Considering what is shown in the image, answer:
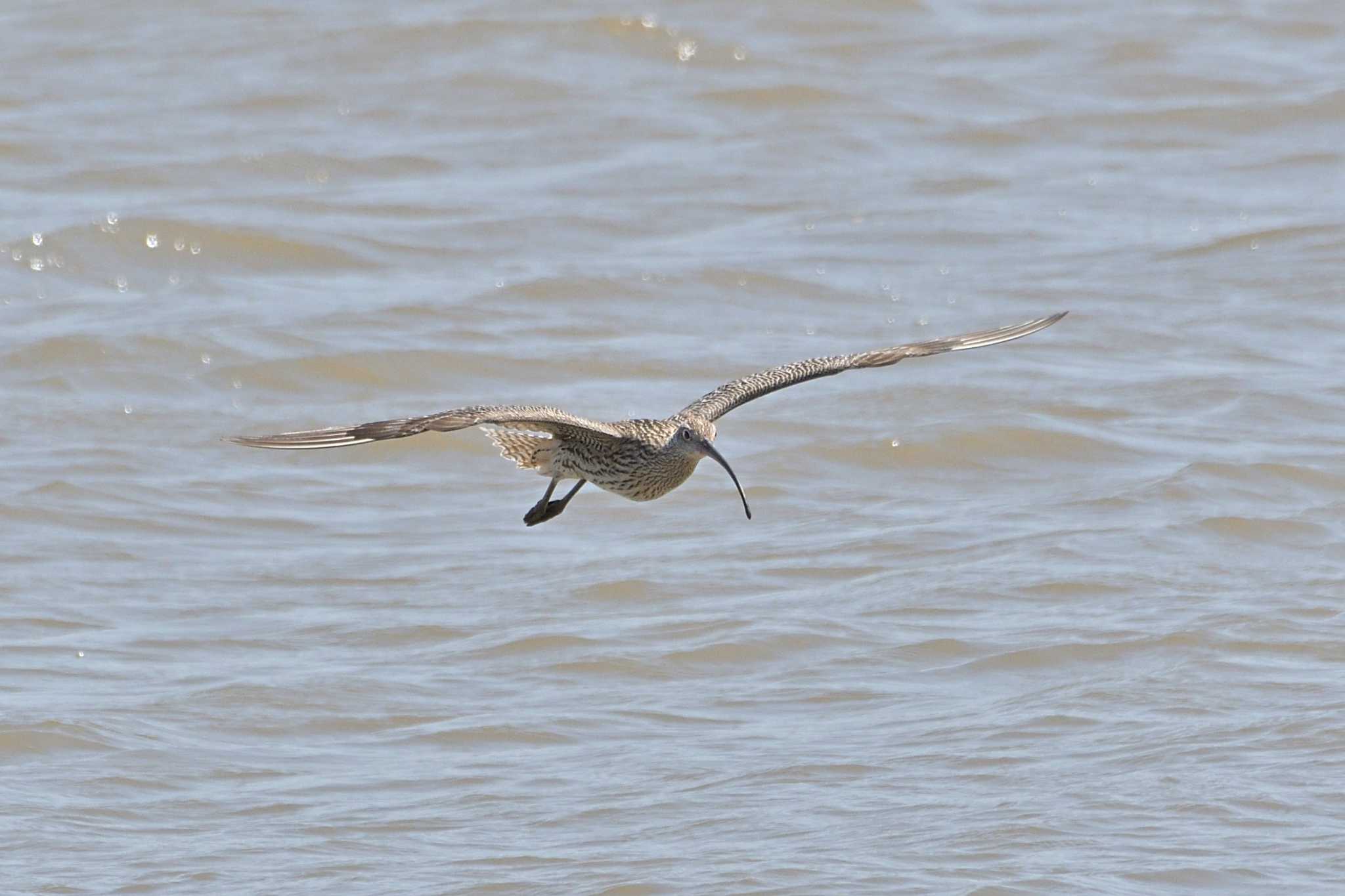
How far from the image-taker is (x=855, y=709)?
903 centimetres

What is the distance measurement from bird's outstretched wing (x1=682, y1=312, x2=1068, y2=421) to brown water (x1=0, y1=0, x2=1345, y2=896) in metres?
1.37

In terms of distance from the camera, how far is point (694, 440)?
7727 millimetres

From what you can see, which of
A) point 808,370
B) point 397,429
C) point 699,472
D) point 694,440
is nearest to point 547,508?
point 694,440

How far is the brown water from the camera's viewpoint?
8.12m

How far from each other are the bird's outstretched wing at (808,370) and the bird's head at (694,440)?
0.05m

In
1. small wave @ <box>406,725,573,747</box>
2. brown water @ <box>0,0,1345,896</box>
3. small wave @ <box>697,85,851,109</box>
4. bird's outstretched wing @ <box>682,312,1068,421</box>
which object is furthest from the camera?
small wave @ <box>697,85,851,109</box>

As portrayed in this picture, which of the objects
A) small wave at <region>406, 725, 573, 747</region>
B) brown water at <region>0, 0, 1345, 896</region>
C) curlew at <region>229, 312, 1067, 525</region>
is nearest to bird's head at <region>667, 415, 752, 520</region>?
curlew at <region>229, 312, 1067, 525</region>

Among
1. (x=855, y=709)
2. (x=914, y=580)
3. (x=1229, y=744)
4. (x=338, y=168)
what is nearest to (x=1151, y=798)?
(x=1229, y=744)

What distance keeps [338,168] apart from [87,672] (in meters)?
7.19

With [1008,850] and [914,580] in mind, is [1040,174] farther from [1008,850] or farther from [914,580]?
[1008,850]

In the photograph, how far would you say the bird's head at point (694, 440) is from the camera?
25.2ft

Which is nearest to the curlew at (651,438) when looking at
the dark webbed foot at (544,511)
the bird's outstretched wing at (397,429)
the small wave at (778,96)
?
the dark webbed foot at (544,511)

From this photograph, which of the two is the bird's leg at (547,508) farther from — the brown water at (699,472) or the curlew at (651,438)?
the brown water at (699,472)

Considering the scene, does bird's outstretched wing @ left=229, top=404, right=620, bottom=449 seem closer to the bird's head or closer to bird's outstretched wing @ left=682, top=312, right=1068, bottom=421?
the bird's head
